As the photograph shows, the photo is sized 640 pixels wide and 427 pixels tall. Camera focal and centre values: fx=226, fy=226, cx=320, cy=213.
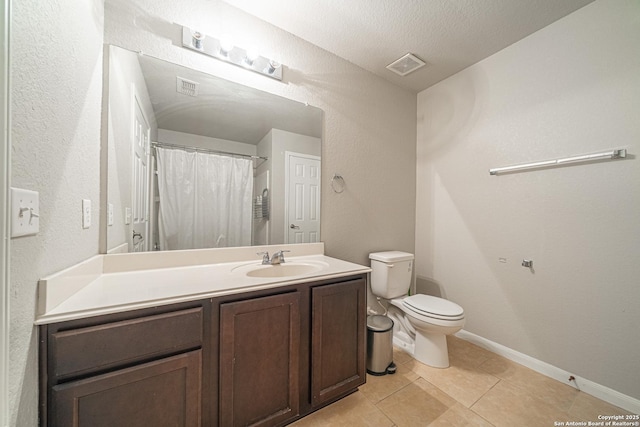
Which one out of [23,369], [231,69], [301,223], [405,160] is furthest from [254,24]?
[23,369]

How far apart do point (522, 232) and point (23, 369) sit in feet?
8.68

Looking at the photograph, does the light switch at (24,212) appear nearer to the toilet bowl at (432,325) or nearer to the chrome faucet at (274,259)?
the chrome faucet at (274,259)

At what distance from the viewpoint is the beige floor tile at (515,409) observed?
1.24m

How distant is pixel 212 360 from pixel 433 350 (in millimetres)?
1559

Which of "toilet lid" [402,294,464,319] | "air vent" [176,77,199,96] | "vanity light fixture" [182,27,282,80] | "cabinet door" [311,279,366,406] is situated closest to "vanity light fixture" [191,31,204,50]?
"vanity light fixture" [182,27,282,80]

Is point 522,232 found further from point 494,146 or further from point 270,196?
point 270,196

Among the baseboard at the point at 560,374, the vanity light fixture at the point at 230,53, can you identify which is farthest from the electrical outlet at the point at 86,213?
the baseboard at the point at 560,374

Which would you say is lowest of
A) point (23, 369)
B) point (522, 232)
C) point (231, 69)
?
point (23, 369)

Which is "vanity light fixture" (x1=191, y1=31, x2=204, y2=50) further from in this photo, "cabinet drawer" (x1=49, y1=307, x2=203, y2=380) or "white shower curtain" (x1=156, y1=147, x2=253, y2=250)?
"cabinet drawer" (x1=49, y1=307, x2=203, y2=380)

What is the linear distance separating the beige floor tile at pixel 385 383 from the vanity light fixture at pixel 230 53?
87.9 inches

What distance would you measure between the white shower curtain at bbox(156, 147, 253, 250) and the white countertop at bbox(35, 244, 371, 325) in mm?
97

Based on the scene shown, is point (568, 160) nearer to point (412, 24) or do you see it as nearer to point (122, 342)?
point (412, 24)

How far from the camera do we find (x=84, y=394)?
0.73 m

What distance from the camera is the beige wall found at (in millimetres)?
1354
